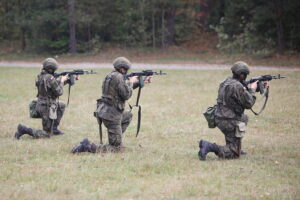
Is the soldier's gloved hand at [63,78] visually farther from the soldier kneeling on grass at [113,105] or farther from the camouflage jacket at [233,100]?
the camouflage jacket at [233,100]

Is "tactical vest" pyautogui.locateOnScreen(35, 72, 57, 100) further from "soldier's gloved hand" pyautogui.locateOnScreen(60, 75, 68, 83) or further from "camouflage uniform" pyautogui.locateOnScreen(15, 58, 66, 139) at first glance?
"soldier's gloved hand" pyautogui.locateOnScreen(60, 75, 68, 83)

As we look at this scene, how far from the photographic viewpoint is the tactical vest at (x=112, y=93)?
10.4m

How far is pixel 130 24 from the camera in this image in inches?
1535

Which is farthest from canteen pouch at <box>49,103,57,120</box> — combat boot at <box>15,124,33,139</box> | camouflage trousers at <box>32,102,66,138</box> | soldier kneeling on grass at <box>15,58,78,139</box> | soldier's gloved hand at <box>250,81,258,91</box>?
soldier's gloved hand at <box>250,81,258,91</box>

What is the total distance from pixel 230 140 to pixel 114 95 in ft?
7.81

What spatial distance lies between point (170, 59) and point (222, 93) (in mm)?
24594

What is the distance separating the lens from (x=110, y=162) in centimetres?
962

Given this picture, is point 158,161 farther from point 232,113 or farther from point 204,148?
point 232,113

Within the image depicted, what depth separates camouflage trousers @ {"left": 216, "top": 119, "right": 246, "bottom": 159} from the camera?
9.82 meters

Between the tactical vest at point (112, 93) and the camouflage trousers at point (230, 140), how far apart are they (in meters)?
1.96

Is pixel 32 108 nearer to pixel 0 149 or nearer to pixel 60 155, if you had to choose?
pixel 0 149

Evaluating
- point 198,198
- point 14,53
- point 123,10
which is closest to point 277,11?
point 123,10

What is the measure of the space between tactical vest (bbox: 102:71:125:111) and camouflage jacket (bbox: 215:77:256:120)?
6.28 feet

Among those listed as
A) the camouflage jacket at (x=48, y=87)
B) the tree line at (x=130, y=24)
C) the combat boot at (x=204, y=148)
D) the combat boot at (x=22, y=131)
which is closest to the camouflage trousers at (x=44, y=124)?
the combat boot at (x=22, y=131)
